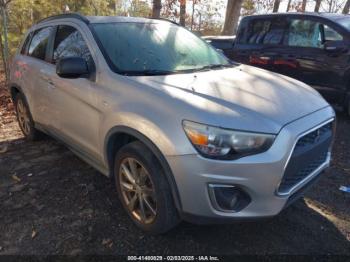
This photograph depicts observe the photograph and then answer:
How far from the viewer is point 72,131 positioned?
3736 millimetres

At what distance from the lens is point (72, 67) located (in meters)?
3.19

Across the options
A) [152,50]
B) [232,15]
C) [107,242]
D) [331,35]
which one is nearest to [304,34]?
[331,35]

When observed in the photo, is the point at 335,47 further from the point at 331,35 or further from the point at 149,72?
the point at 149,72

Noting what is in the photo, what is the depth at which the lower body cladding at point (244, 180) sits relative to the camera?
7.88ft

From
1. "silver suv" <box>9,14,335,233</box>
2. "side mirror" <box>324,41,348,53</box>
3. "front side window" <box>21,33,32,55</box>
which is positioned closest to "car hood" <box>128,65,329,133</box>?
"silver suv" <box>9,14,335,233</box>

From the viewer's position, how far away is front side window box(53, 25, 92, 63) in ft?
11.8

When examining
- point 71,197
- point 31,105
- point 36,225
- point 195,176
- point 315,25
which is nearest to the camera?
point 195,176

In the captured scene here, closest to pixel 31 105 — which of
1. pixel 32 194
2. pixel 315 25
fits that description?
pixel 32 194

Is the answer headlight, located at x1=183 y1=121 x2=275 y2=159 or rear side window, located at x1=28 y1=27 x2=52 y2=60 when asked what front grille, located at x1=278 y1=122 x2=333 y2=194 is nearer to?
headlight, located at x1=183 y1=121 x2=275 y2=159

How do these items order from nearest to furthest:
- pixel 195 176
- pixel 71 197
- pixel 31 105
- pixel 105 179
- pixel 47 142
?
1. pixel 195 176
2. pixel 71 197
3. pixel 105 179
4. pixel 31 105
5. pixel 47 142

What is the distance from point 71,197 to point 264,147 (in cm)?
208

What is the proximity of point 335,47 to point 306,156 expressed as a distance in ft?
12.5

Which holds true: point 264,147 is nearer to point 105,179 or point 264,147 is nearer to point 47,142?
point 105,179

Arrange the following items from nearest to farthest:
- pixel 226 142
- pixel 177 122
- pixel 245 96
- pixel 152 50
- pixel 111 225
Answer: pixel 226 142, pixel 177 122, pixel 245 96, pixel 111 225, pixel 152 50
